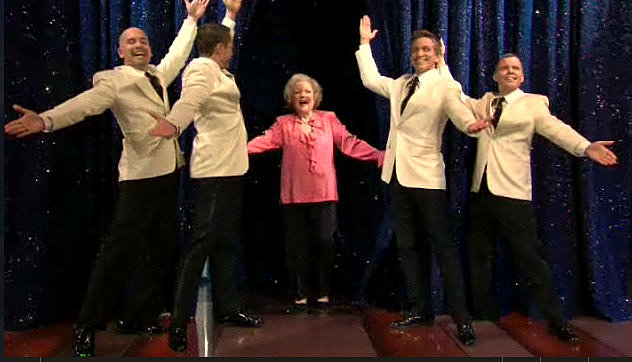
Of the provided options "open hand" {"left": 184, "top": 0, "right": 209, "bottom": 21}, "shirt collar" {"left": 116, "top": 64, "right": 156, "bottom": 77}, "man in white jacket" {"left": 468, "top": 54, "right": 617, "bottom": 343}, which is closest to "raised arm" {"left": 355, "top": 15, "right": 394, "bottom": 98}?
"man in white jacket" {"left": 468, "top": 54, "right": 617, "bottom": 343}

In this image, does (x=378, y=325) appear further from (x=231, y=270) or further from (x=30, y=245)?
(x=30, y=245)

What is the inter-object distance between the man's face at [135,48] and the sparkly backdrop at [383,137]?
303 millimetres

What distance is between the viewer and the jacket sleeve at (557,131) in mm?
2686

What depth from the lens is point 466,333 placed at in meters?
2.70

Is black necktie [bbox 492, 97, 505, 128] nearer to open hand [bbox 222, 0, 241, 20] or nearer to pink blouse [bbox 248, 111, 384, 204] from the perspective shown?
pink blouse [bbox 248, 111, 384, 204]

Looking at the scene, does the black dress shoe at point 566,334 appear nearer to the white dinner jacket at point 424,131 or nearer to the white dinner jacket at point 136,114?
the white dinner jacket at point 424,131

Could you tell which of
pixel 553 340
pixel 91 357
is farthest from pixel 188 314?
pixel 553 340

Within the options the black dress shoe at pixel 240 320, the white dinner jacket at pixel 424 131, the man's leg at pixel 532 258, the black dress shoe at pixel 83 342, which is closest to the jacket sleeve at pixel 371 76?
the white dinner jacket at pixel 424 131

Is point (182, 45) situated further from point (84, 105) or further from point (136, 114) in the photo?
point (84, 105)

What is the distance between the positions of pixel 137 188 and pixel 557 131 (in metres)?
1.73

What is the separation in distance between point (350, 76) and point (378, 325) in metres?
1.35

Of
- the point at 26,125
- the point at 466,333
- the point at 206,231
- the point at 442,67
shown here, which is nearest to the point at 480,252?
the point at 466,333

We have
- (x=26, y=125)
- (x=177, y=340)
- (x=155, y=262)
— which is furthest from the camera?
(x=155, y=262)

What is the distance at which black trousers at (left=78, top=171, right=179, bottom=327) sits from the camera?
255 centimetres
